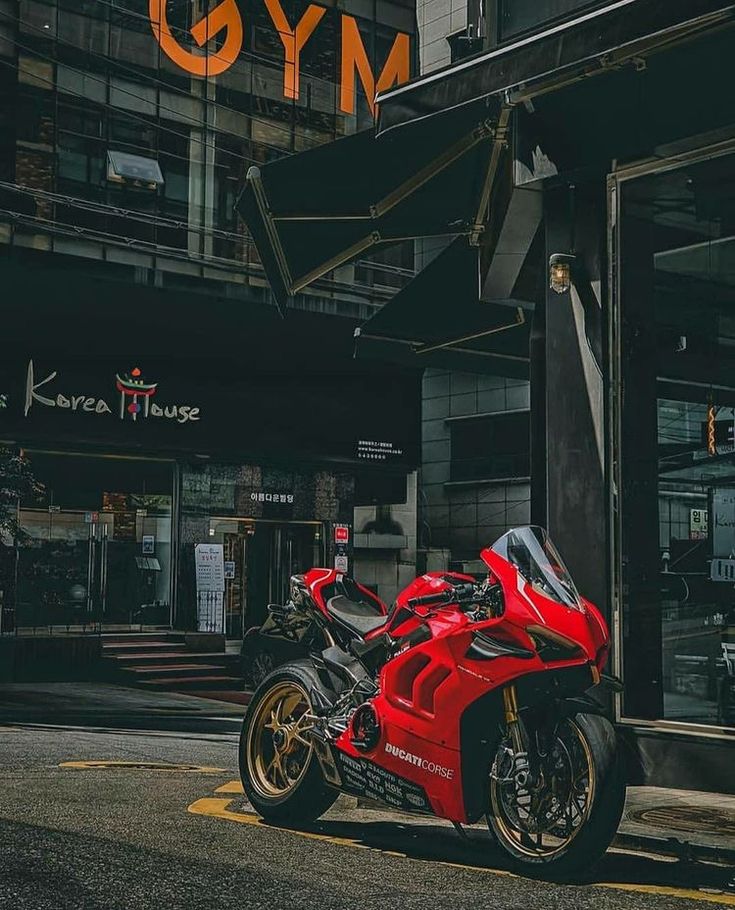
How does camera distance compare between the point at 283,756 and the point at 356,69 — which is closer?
the point at 283,756

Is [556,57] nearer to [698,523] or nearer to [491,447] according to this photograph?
[698,523]

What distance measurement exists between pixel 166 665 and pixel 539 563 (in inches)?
620

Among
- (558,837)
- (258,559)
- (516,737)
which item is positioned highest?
(258,559)

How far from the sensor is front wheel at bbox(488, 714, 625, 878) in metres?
5.87

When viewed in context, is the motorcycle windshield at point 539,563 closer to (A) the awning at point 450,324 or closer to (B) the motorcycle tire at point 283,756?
(B) the motorcycle tire at point 283,756

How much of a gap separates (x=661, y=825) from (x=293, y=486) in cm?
1801

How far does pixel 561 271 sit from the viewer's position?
9.07m

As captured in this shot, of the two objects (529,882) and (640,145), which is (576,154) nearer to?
(640,145)

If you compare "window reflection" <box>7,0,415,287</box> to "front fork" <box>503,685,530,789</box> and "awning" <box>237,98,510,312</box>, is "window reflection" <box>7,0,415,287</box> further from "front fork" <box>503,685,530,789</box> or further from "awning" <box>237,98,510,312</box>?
"front fork" <box>503,685,530,789</box>

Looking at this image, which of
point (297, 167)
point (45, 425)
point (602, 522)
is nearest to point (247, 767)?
point (602, 522)

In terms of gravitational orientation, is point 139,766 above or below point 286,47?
below

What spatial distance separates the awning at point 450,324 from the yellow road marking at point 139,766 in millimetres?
4331

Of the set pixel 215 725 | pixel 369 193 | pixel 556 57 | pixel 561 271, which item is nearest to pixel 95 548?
pixel 215 725

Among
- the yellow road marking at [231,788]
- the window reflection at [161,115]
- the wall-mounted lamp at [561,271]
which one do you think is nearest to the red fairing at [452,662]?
the yellow road marking at [231,788]
